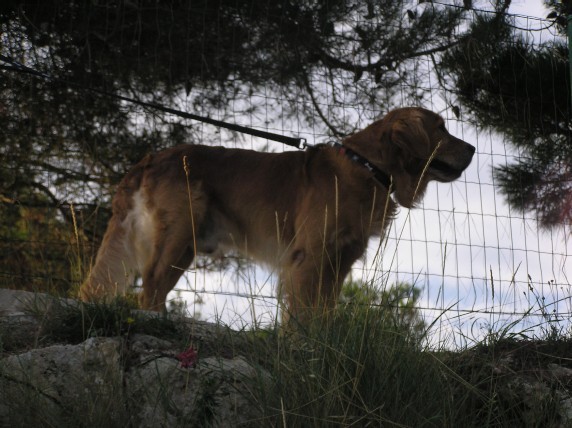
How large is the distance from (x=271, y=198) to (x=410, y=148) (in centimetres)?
79

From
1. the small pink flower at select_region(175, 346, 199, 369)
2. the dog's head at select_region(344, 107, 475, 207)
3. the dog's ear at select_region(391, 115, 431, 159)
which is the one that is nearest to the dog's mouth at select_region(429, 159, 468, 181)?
the dog's head at select_region(344, 107, 475, 207)

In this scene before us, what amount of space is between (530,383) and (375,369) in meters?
0.65

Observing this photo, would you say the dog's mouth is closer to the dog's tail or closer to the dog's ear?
the dog's ear

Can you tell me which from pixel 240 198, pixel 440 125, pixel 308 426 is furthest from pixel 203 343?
pixel 440 125

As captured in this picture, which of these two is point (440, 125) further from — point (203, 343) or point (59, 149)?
point (59, 149)

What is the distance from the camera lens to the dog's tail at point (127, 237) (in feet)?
13.9

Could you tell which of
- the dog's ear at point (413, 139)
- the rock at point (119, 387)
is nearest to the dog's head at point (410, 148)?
the dog's ear at point (413, 139)

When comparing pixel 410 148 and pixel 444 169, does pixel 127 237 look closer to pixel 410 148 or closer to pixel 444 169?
pixel 410 148

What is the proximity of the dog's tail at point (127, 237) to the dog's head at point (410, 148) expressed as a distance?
46.2 inches

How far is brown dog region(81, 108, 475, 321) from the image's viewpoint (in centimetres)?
419

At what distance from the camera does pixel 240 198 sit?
177 inches

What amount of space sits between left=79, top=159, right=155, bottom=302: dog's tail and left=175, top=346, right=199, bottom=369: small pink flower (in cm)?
173

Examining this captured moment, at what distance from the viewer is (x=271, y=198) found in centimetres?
447

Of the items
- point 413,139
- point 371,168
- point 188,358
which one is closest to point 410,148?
point 413,139
